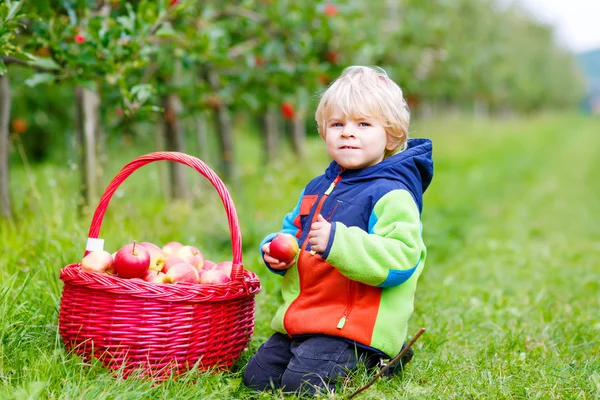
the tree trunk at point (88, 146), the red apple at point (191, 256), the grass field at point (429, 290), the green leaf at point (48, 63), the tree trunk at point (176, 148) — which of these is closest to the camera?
the grass field at point (429, 290)

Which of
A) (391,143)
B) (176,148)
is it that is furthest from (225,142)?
(391,143)

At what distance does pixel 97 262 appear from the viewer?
268 cm

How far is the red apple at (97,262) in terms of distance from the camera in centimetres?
267

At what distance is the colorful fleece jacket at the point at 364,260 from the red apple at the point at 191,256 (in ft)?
1.27

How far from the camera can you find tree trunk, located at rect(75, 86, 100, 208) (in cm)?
454

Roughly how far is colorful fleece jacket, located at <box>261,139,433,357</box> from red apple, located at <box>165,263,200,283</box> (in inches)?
14.9

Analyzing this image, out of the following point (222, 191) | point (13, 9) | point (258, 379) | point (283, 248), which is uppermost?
point (13, 9)

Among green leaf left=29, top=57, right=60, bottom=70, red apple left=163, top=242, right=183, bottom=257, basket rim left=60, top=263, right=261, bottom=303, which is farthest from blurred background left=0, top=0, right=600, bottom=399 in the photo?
red apple left=163, top=242, right=183, bottom=257

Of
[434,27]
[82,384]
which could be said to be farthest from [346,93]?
[434,27]

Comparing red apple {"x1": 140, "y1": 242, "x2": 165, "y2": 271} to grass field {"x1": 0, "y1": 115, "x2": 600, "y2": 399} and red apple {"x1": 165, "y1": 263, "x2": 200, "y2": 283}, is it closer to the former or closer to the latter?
red apple {"x1": 165, "y1": 263, "x2": 200, "y2": 283}

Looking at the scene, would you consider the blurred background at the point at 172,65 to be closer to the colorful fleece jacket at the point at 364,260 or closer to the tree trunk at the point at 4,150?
the tree trunk at the point at 4,150

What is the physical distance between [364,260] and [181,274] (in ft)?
2.48

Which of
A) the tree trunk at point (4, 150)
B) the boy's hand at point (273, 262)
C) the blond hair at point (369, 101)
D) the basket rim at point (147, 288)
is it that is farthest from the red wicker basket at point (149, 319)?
the tree trunk at point (4, 150)

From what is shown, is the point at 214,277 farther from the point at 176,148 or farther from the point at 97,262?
the point at 176,148
